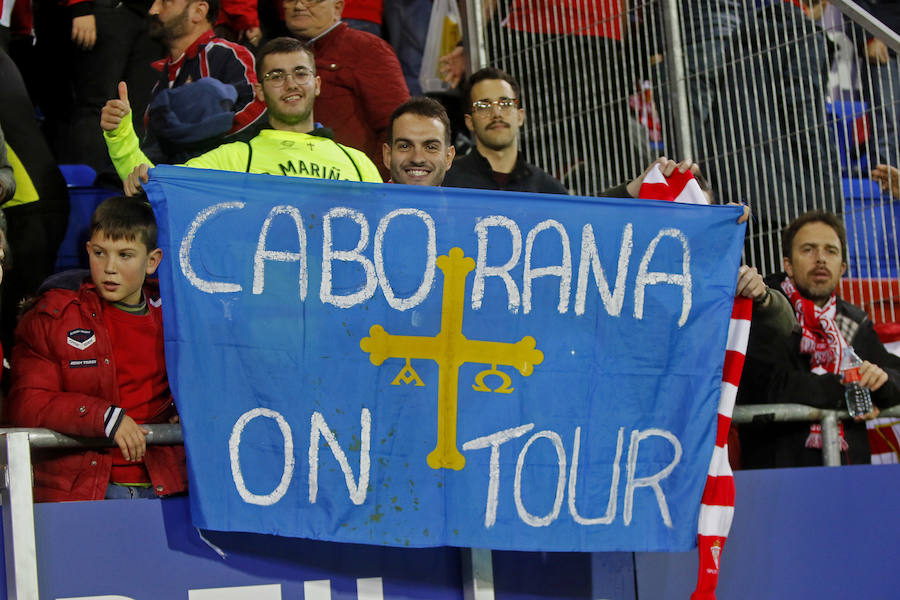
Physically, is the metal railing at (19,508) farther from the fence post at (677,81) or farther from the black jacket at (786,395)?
the fence post at (677,81)

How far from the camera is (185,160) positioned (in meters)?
5.24

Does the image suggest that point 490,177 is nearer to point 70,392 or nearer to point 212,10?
point 212,10

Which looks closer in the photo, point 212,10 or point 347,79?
point 212,10

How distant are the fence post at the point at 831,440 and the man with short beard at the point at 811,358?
148mm

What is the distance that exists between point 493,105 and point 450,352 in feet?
6.85

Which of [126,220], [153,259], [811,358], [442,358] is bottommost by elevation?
[811,358]

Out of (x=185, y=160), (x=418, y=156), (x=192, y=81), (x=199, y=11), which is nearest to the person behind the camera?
(x=418, y=156)

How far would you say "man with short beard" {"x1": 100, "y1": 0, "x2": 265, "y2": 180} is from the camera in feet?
17.1

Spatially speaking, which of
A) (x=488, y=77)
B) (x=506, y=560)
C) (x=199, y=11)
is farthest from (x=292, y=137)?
(x=506, y=560)

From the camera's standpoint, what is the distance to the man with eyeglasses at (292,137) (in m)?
4.62

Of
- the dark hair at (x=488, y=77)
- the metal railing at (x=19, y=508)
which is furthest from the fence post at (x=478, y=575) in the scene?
the dark hair at (x=488, y=77)

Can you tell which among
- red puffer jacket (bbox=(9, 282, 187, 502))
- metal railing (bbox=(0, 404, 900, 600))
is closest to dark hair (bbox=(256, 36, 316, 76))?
red puffer jacket (bbox=(9, 282, 187, 502))

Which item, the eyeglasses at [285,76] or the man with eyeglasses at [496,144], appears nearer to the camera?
the eyeglasses at [285,76]

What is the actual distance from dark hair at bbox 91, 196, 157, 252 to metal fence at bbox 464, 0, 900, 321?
3.18 metres
